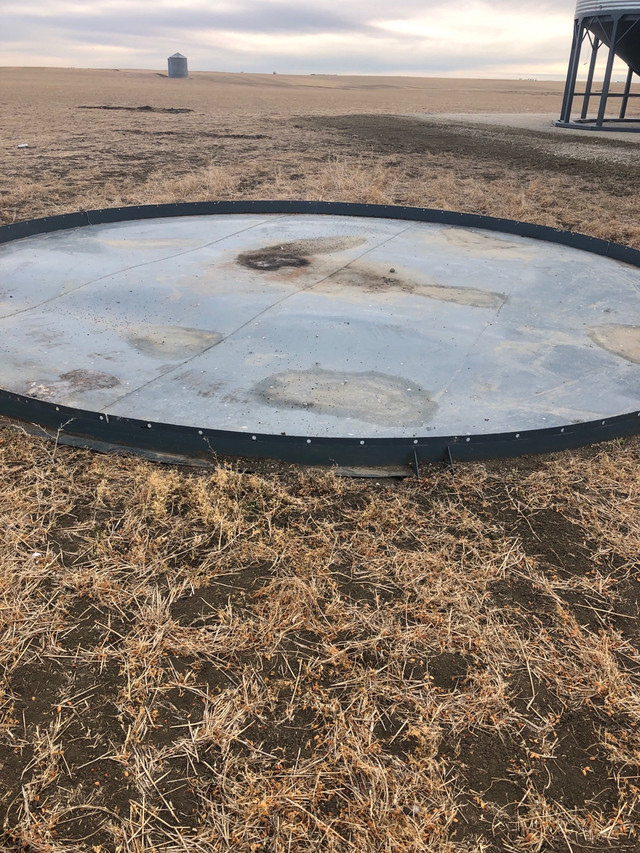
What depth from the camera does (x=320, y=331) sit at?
6016 millimetres

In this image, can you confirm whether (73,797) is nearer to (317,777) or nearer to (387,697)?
(317,777)

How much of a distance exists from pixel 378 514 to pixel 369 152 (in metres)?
16.4

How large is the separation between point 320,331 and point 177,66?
97.7m

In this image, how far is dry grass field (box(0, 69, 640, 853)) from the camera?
2.15 m

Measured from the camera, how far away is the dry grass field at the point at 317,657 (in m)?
2.15

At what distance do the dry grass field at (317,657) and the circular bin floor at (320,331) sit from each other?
0.71 m

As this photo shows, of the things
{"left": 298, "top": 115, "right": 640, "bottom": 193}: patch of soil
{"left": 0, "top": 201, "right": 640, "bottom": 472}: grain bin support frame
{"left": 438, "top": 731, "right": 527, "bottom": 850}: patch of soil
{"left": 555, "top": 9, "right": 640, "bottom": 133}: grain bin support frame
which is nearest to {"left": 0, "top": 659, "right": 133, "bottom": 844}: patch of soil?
{"left": 438, "top": 731, "right": 527, "bottom": 850}: patch of soil

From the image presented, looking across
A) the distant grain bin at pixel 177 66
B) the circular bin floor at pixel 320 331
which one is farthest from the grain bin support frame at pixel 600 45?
the distant grain bin at pixel 177 66

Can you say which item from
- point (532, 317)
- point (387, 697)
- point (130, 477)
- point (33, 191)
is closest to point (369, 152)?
point (33, 191)

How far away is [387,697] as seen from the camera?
2.56 metres

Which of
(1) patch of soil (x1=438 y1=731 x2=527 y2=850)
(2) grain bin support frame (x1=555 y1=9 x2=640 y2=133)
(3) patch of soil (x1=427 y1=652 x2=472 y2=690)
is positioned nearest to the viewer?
(1) patch of soil (x1=438 y1=731 x2=527 y2=850)

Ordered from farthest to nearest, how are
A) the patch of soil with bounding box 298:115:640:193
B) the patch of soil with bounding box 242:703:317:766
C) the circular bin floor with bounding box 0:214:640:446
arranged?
the patch of soil with bounding box 298:115:640:193 → the circular bin floor with bounding box 0:214:640:446 → the patch of soil with bounding box 242:703:317:766

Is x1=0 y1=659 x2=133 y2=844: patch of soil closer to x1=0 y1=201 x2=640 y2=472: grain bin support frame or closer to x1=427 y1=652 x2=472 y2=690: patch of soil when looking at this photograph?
x1=427 y1=652 x2=472 y2=690: patch of soil

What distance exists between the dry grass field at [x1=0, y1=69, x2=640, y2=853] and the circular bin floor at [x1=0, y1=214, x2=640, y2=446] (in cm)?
71
